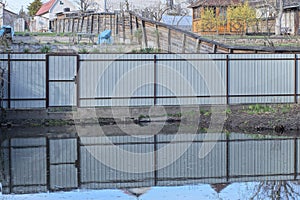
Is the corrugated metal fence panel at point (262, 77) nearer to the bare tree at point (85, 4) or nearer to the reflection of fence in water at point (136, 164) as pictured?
the reflection of fence in water at point (136, 164)

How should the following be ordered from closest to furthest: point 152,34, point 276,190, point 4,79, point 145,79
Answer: point 276,190 → point 4,79 → point 145,79 → point 152,34

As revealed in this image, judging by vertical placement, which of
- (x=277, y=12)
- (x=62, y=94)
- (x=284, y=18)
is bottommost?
(x=62, y=94)

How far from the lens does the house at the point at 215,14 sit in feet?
125

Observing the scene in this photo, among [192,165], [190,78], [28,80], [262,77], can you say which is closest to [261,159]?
[192,165]

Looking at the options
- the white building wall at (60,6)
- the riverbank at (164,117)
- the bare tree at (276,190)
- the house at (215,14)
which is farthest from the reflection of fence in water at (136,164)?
the white building wall at (60,6)

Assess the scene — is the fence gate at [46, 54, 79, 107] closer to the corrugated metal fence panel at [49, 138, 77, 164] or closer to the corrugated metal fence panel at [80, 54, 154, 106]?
the corrugated metal fence panel at [80, 54, 154, 106]

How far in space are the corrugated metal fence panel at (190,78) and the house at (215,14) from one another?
59.9ft

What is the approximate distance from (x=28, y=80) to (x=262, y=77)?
792 centimetres

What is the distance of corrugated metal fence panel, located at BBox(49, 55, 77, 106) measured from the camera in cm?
1848

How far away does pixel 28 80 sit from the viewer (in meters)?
18.5

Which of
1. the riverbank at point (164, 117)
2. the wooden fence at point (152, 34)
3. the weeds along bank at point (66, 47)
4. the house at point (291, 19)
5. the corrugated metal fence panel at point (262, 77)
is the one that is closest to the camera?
the riverbank at point (164, 117)

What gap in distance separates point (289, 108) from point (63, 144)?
812 centimetres

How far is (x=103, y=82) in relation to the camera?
18.8 m

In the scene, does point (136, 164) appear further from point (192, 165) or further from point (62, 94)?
point (62, 94)
